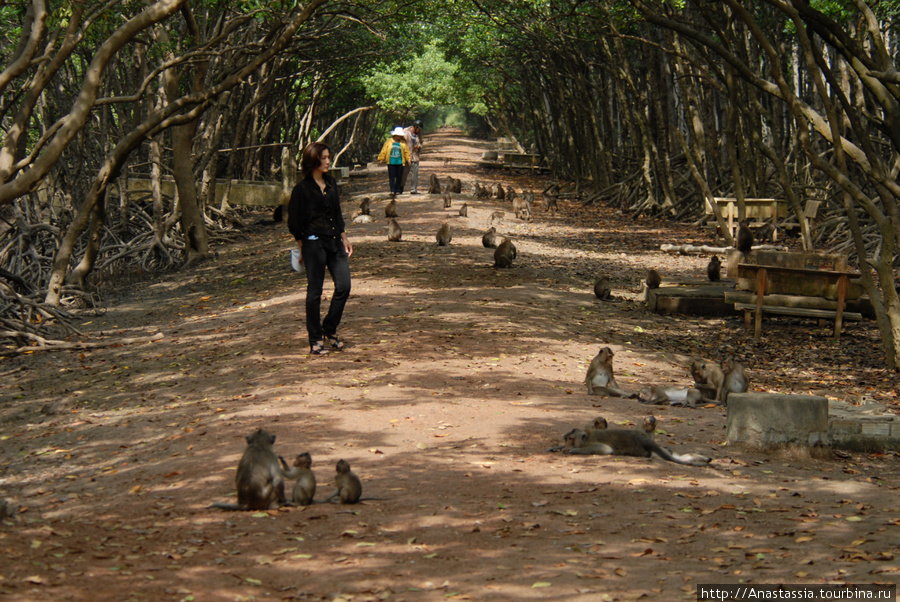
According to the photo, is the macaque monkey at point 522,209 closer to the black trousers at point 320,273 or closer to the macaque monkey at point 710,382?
the black trousers at point 320,273

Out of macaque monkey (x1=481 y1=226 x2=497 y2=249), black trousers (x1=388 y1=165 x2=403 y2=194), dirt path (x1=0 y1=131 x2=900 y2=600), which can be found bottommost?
dirt path (x1=0 y1=131 x2=900 y2=600)

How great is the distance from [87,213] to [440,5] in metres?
11.0

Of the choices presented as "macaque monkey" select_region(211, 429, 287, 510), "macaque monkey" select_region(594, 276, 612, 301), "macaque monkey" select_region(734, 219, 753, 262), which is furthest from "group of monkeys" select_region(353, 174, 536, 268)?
"macaque monkey" select_region(211, 429, 287, 510)

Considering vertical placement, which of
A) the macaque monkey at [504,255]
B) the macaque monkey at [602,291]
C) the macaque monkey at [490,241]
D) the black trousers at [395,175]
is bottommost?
the macaque monkey at [602,291]

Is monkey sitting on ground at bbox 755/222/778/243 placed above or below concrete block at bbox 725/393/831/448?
above

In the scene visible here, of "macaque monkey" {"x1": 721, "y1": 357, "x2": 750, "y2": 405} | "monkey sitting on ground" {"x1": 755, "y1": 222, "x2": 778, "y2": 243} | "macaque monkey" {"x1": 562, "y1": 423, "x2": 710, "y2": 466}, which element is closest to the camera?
"macaque monkey" {"x1": 562, "y1": 423, "x2": 710, "y2": 466}

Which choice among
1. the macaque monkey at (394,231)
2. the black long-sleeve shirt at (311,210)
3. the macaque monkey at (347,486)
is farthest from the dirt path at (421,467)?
the macaque monkey at (394,231)

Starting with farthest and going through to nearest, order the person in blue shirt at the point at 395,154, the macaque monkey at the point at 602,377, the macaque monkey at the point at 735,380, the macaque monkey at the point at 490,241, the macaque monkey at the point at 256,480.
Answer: the person in blue shirt at the point at 395,154 < the macaque monkey at the point at 490,241 < the macaque monkey at the point at 602,377 < the macaque monkey at the point at 735,380 < the macaque monkey at the point at 256,480

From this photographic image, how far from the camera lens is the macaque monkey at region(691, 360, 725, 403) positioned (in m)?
8.72

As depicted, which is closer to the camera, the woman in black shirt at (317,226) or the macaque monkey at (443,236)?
the woman in black shirt at (317,226)

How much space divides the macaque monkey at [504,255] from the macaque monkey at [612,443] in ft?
28.1

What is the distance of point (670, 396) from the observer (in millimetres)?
8406

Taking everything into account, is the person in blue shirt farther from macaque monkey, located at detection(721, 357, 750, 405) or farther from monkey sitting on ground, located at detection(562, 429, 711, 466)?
monkey sitting on ground, located at detection(562, 429, 711, 466)

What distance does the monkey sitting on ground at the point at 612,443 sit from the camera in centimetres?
658
